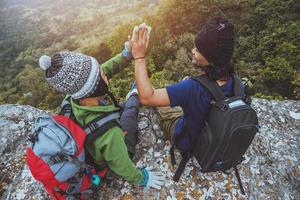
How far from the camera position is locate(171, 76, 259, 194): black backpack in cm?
195

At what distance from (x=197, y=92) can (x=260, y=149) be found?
153 centimetres

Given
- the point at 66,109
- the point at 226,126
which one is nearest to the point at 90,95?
the point at 66,109

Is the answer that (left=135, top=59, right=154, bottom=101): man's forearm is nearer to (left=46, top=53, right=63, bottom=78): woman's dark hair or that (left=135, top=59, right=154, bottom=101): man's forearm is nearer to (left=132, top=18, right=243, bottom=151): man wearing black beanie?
(left=132, top=18, right=243, bottom=151): man wearing black beanie

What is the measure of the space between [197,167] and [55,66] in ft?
6.27

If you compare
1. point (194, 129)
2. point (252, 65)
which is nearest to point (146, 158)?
point (194, 129)

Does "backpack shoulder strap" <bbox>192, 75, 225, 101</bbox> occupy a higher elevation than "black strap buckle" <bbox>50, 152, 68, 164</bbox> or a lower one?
higher

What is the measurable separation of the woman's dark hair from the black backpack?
1.05 m

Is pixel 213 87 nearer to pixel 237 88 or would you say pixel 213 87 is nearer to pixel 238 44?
pixel 237 88

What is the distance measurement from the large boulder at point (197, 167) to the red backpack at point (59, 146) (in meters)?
0.93

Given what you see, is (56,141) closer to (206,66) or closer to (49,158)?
(49,158)

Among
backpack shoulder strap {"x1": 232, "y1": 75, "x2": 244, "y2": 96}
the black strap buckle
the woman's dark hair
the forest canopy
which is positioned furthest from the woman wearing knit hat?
the forest canopy

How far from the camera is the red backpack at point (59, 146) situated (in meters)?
1.78

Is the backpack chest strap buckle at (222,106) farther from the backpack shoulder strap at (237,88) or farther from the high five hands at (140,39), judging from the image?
the high five hands at (140,39)

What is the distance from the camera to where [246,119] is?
1.96m
